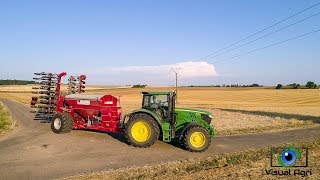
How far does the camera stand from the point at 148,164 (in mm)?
10586

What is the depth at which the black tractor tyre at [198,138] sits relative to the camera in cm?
1249

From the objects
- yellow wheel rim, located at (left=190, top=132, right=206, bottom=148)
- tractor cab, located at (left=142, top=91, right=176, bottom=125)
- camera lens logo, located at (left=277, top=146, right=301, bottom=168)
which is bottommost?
camera lens logo, located at (left=277, top=146, right=301, bottom=168)

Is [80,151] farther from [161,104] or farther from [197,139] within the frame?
[197,139]

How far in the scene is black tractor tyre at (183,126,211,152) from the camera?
12492 mm

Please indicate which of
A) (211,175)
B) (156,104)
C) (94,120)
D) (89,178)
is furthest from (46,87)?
(211,175)

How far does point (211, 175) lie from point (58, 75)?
496 inches


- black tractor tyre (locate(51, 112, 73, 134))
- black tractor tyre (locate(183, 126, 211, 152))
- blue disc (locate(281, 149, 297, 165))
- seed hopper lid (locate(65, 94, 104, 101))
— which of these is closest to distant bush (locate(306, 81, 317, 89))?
seed hopper lid (locate(65, 94, 104, 101))

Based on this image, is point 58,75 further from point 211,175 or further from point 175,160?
point 211,175

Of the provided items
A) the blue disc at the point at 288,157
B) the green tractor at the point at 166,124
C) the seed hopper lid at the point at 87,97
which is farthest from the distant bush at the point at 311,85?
the blue disc at the point at 288,157

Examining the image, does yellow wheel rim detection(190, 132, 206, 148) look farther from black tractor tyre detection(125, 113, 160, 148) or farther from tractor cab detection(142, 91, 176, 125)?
black tractor tyre detection(125, 113, 160, 148)

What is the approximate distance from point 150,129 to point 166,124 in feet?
2.15

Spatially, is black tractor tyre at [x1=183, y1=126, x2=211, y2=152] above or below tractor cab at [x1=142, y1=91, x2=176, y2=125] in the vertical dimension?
below

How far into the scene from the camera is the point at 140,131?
517 inches

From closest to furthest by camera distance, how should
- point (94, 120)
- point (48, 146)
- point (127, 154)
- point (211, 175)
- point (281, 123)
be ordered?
1. point (211, 175)
2. point (127, 154)
3. point (48, 146)
4. point (94, 120)
5. point (281, 123)
